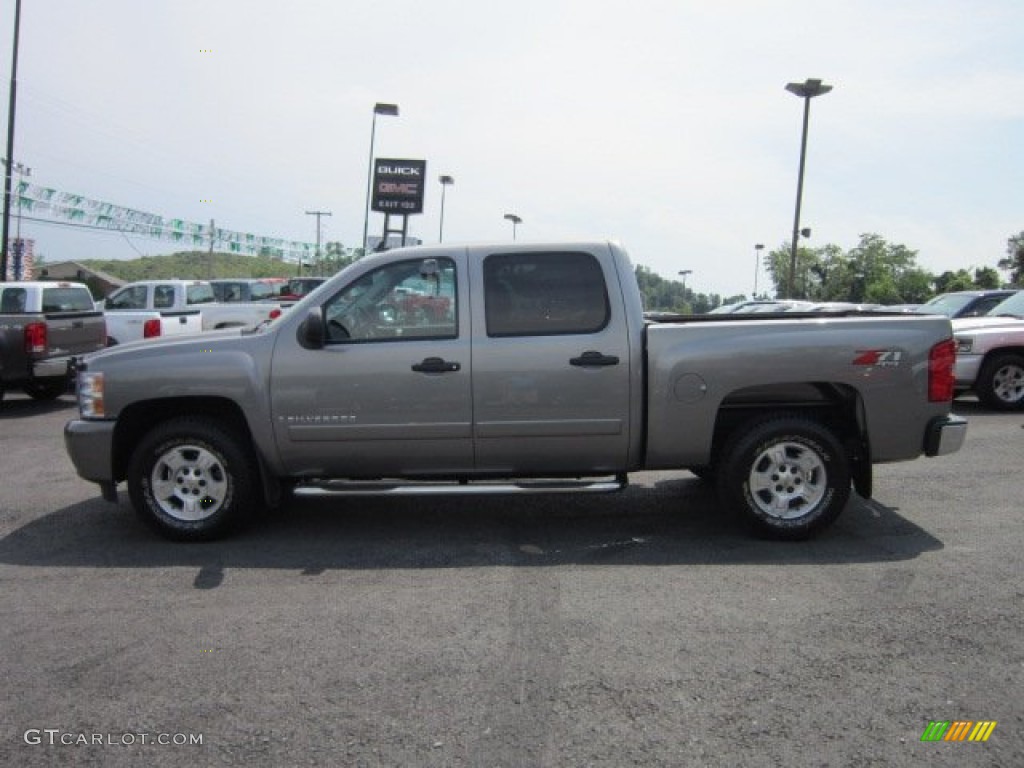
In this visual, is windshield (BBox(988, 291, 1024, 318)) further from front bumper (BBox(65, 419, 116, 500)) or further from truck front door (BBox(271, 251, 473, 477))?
front bumper (BBox(65, 419, 116, 500))

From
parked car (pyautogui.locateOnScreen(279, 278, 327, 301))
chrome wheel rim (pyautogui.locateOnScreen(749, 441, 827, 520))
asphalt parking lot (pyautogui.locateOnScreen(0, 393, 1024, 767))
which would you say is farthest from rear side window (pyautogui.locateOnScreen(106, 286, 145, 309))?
chrome wheel rim (pyautogui.locateOnScreen(749, 441, 827, 520))

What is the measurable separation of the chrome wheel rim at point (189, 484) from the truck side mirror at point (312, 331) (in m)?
1.02

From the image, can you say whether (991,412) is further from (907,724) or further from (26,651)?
(26,651)

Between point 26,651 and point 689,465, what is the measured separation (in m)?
3.95

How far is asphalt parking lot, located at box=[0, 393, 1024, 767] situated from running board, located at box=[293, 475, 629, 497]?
359 mm

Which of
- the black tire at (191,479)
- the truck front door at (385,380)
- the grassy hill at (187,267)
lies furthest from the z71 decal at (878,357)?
the grassy hill at (187,267)

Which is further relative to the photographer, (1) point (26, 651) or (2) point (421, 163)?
(2) point (421, 163)

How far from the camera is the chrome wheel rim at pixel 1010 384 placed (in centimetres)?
1158

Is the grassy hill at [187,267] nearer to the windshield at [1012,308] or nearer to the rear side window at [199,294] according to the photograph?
the rear side window at [199,294]

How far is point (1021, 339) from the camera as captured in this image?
37.6ft

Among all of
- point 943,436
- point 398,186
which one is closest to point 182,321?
point 943,436

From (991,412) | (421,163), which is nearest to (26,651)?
(991,412)

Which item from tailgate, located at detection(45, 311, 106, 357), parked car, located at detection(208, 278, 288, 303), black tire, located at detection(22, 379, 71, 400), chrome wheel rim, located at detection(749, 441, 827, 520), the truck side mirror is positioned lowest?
black tire, located at detection(22, 379, 71, 400)

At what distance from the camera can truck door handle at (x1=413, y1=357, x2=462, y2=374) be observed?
5.51 meters
